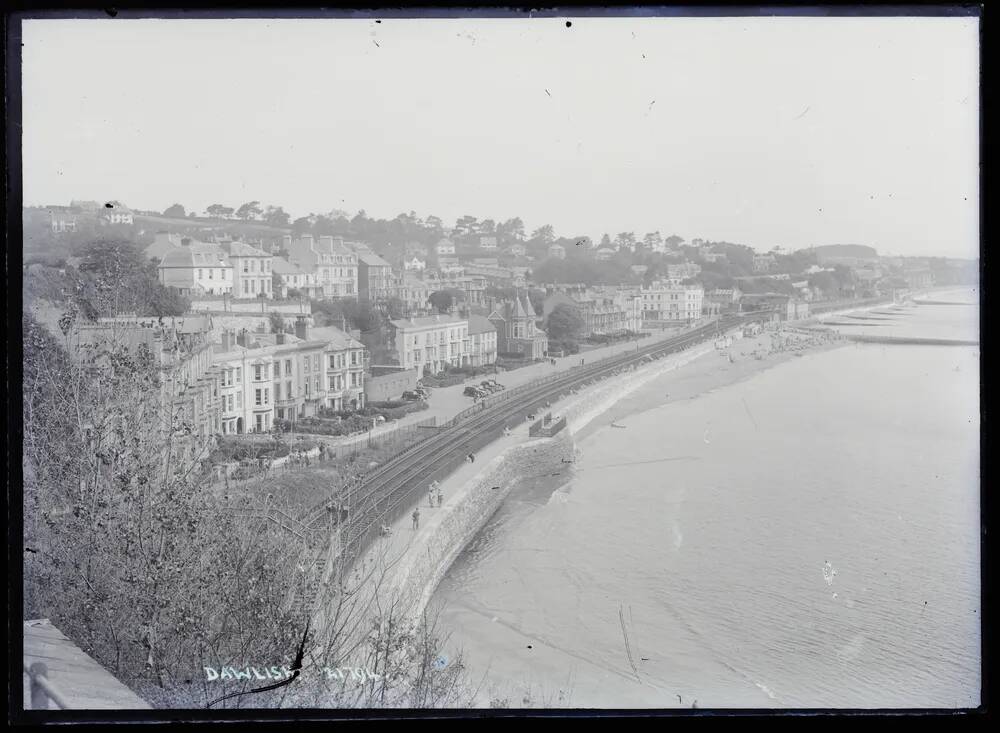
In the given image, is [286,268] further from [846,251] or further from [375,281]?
[846,251]

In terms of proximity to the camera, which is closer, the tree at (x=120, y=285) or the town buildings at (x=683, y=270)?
the tree at (x=120, y=285)

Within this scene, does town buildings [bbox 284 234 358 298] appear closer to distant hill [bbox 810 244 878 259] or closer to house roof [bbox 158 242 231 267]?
house roof [bbox 158 242 231 267]

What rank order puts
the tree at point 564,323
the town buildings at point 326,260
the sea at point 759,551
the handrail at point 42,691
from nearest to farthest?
the handrail at point 42,691
the sea at point 759,551
the town buildings at point 326,260
the tree at point 564,323

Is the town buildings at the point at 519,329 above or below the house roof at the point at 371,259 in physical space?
below

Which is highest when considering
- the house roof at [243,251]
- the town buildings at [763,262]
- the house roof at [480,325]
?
the house roof at [243,251]

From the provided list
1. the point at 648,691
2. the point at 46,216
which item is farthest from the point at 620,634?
the point at 46,216

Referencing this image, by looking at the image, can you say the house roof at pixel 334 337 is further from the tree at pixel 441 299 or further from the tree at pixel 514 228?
the tree at pixel 514 228

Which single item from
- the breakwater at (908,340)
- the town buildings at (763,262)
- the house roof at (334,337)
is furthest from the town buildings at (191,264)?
the breakwater at (908,340)

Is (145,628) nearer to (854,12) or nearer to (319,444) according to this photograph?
(319,444)
